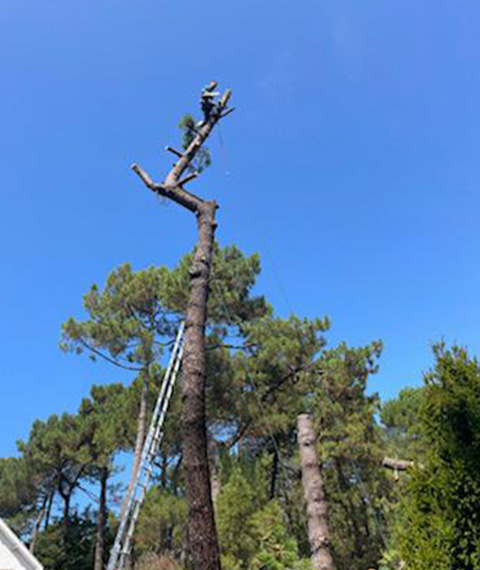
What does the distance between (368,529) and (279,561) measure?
9250 millimetres

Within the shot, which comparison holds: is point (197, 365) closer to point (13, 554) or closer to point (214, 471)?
point (13, 554)

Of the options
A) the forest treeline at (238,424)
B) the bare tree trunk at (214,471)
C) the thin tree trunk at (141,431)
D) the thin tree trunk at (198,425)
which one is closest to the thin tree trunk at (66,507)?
the forest treeline at (238,424)

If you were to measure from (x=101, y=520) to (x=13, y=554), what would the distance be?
49.4 feet

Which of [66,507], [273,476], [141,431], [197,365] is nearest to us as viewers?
[197,365]

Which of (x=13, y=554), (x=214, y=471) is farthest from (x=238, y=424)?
(x=13, y=554)

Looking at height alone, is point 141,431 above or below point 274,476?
above

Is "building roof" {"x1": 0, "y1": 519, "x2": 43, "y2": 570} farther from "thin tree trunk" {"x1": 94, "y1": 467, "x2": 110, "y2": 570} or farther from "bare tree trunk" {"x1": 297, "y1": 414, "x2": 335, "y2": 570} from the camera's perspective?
"thin tree trunk" {"x1": 94, "y1": 467, "x2": 110, "y2": 570}

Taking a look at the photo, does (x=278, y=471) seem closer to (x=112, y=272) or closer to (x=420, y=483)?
(x=112, y=272)

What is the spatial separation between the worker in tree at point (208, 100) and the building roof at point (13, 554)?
5.69m

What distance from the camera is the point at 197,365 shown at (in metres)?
3.97

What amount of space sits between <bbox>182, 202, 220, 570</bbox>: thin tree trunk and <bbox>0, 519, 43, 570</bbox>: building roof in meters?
2.47

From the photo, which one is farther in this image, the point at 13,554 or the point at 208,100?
the point at 208,100

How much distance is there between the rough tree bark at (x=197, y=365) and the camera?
10.1ft

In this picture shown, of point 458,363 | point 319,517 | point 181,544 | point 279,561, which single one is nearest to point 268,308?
point 181,544
